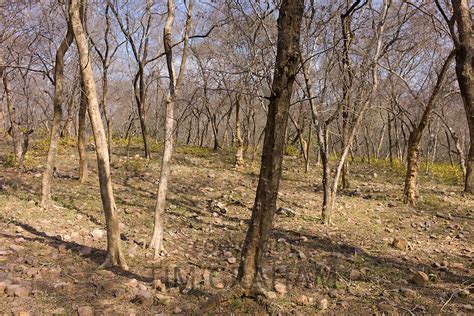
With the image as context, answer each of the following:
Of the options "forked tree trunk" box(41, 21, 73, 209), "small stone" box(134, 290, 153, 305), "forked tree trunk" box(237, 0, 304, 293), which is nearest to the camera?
"forked tree trunk" box(237, 0, 304, 293)

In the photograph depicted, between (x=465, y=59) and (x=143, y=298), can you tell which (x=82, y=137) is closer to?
(x=143, y=298)

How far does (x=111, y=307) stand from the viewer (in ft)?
12.9

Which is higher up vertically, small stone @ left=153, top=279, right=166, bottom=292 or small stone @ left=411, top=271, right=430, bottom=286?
small stone @ left=411, top=271, right=430, bottom=286

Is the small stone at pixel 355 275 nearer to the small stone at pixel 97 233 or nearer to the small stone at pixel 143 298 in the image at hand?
the small stone at pixel 143 298

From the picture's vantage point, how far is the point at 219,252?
19.9 ft

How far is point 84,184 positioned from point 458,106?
66.5 feet

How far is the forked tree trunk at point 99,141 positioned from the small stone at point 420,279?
3.75 meters

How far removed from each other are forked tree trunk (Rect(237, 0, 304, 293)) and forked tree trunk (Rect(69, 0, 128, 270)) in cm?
203

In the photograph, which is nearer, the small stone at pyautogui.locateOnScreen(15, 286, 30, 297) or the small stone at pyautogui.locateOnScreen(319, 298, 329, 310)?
the small stone at pyautogui.locateOnScreen(15, 286, 30, 297)

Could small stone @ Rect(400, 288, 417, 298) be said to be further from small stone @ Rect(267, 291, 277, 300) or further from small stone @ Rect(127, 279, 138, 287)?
small stone @ Rect(127, 279, 138, 287)

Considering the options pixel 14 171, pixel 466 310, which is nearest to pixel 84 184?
pixel 14 171

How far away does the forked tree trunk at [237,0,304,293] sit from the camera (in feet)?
11.7

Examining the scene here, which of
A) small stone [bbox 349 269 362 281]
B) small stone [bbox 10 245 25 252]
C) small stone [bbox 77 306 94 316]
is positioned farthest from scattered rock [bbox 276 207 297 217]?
small stone [bbox 77 306 94 316]

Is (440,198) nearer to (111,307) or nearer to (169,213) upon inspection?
(169,213)
